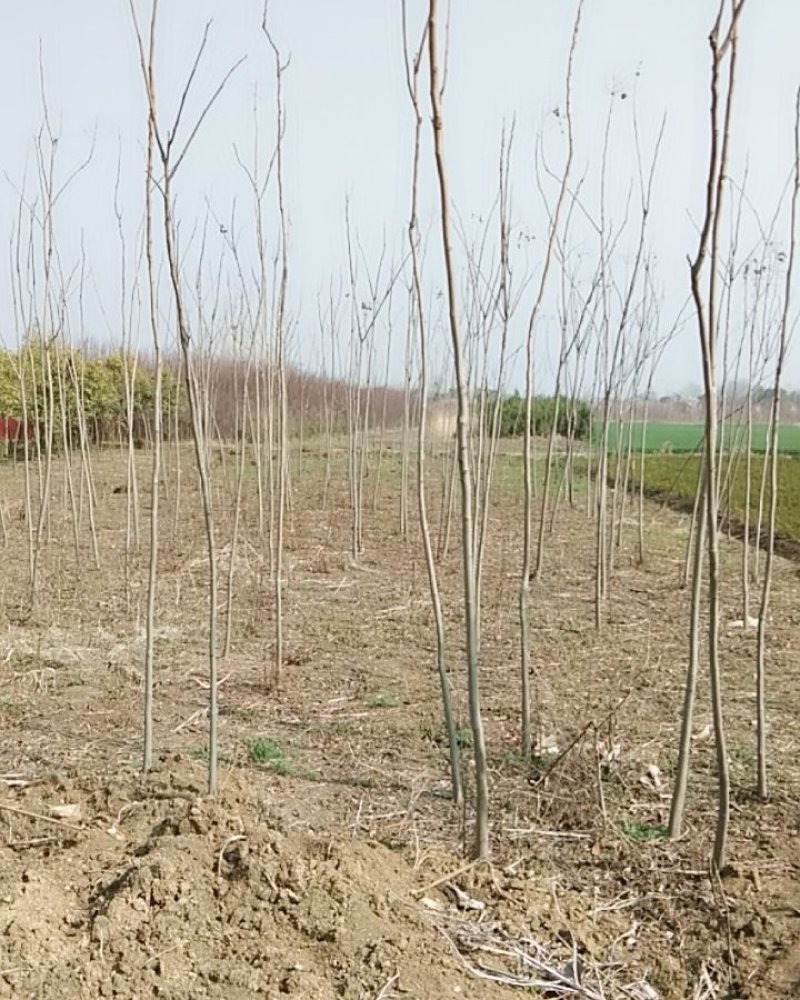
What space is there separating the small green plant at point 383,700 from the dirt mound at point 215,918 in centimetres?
136

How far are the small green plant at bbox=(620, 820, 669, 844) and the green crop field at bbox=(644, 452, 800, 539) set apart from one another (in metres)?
4.66

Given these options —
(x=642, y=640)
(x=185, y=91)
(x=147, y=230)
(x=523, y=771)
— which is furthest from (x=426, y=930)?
(x=642, y=640)

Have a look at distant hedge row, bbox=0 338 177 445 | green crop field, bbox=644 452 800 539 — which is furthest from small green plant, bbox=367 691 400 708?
distant hedge row, bbox=0 338 177 445

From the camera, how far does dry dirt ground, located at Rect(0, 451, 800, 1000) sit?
178 cm

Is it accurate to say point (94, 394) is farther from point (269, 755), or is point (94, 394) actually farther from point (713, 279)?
point (713, 279)

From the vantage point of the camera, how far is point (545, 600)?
5.57 m

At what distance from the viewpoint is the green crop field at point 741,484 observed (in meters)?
8.95

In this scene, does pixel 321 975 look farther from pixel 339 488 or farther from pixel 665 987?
pixel 339 488

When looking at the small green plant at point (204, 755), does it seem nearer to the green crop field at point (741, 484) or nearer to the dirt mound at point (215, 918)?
the dirt mound at point (215, 918)

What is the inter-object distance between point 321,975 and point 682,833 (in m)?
1.15

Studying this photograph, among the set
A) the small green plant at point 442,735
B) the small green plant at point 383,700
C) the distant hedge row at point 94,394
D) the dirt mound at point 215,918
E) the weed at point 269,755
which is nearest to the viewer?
the dirt mound at point 215,918

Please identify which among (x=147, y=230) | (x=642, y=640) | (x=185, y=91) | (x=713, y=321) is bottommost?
(x=642, y=640)

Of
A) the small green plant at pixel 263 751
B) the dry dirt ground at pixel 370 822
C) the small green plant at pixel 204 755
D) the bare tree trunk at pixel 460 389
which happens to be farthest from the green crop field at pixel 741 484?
the bare tree trunk at pixel 460 389

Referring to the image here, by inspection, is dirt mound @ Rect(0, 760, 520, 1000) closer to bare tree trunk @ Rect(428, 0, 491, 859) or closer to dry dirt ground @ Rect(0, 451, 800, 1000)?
dry dirt ground @ Rect(0, 451, 800, 1000)
